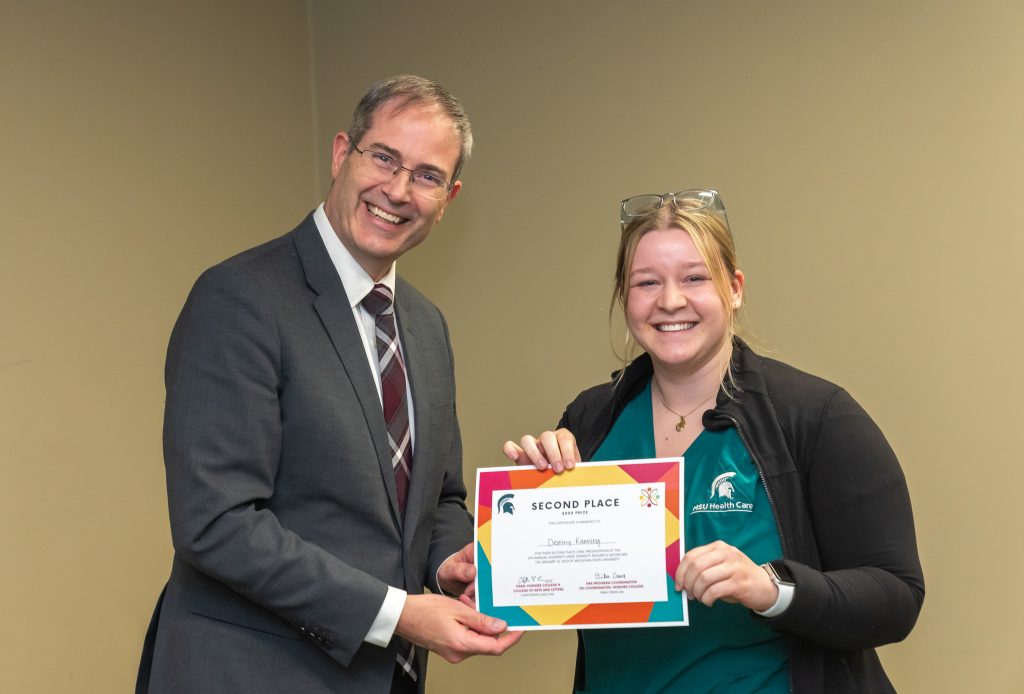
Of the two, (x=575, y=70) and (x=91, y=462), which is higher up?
(x=575, y=70)

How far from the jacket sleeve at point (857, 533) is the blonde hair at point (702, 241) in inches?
10.0

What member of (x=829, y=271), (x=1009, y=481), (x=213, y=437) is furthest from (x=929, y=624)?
(x=213, y=437)

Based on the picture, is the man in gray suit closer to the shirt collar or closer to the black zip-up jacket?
the shirt collar

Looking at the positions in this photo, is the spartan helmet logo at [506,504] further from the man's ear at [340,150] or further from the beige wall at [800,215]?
the beige wall at [800,215]

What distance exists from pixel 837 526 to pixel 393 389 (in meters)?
0.91

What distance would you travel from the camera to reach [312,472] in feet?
6.67

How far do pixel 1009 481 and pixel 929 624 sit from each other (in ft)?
1.68

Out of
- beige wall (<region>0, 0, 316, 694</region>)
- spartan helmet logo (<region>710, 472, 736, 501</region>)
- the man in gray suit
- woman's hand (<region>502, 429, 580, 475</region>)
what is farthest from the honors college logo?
beige wall (<region>0, 0, 316, 694</region>)

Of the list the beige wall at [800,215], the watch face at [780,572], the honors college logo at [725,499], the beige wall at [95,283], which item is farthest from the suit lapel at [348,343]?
the beige wall at [800,215]

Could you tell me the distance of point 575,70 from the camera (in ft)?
13.3

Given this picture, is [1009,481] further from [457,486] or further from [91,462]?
[91,462]

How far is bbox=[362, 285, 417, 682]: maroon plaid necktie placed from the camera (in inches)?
85.7

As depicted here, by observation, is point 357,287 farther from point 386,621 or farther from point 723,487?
point 723,487

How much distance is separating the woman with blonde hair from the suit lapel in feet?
0.89
